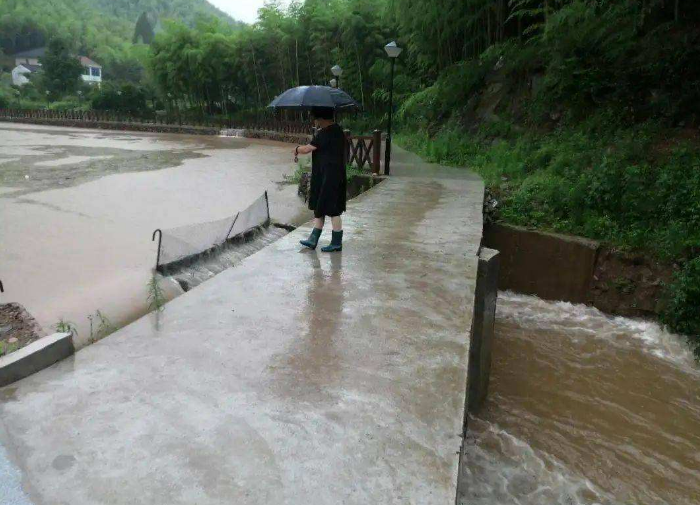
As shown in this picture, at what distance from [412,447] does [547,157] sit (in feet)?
31.1

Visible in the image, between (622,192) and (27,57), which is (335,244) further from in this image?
(27,57)

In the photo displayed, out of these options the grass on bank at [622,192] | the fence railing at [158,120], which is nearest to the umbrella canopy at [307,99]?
the grass on bank at [622,192]

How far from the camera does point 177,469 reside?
2.27m

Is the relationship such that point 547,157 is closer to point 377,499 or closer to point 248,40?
point 377,499

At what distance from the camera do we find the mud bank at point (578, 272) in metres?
7.05

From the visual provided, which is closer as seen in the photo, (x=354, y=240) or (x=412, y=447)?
(x=412, y=447)

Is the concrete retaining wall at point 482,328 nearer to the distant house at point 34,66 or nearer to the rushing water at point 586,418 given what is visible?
the rushing water at point 586,418

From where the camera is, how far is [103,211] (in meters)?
10.4

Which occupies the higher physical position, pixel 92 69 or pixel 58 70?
pixel 92 69

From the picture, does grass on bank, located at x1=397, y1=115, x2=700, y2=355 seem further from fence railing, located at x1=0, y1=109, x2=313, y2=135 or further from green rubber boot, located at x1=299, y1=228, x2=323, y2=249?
fence railing, located at x1=0, y1=109, x2=313, y2=135

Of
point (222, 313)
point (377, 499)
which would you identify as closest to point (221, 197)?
point (222, 313)

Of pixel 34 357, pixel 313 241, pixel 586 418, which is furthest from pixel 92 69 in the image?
pixel 586 418

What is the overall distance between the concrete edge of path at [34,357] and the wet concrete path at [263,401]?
0.28 ft

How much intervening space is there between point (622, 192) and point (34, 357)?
7754 millimetres
